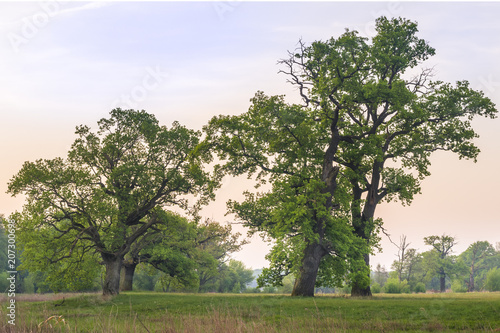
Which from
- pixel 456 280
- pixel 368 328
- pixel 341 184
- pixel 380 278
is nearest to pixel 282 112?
pixel 341 184

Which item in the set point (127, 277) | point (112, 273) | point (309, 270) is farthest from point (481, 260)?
point (112, 273)

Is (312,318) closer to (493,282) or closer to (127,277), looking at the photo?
(127,277)

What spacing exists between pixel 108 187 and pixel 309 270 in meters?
18.3

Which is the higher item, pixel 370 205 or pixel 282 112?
pixel 282 112

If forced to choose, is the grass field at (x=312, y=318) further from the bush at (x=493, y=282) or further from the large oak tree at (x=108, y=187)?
the bush at (x=493, y=282)

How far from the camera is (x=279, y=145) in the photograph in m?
35.9

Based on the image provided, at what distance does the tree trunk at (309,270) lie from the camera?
107 ft

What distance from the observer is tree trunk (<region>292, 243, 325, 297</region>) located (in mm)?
32750

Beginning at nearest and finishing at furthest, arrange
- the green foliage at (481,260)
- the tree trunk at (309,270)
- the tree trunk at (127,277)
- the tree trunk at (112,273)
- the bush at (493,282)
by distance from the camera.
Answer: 1. the tree trunk at (309,270)
2. the tree trunk at (112,273)
3. the tree trunk at (127,277)
4. the bush at (493,282)
5. the green foliage at (481,260)

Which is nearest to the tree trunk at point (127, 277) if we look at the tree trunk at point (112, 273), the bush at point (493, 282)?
the tree trunk at point (112, 273)

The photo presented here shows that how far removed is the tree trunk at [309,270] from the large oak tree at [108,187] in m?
10.2

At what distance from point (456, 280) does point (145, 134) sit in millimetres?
81681

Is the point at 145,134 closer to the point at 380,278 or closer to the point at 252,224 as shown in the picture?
the point at 252,224

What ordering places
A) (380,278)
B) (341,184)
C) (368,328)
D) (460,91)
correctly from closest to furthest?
(368,328), (460,91), (341,184), (380,278)
